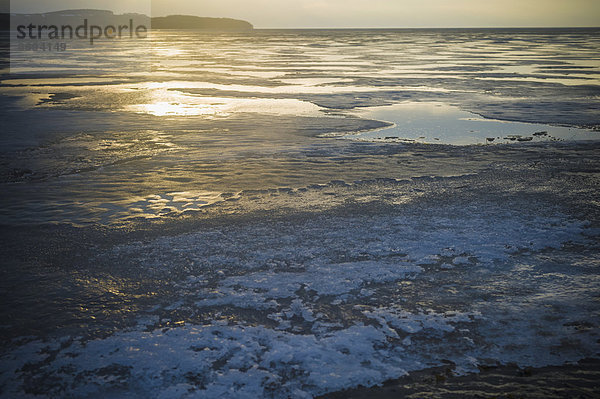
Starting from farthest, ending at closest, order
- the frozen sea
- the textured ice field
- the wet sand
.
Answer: the frozen sea
the textured ice field
the wet sand

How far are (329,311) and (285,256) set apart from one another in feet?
3.66

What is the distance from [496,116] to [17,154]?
10972 millimetres

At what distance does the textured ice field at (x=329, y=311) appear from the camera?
10.3ft

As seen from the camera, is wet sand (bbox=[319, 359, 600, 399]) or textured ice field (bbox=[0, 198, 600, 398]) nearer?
wet sand (bbox=[319, 359, 600, 399])

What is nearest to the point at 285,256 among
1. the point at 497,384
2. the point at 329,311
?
the point at 329,311

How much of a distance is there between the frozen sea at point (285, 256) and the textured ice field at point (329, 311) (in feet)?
0.06

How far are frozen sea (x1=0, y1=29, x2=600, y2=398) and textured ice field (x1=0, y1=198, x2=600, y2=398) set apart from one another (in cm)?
2

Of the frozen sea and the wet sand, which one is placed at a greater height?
the frozen sea

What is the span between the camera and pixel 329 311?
3.85m

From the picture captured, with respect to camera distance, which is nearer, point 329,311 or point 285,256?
point 329,311

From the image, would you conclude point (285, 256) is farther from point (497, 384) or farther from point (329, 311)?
point (497, 384)

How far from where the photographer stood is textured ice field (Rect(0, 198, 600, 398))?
10.3 feet

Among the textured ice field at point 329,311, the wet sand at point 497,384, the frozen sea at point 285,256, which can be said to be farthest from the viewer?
the frozen sea at point 285,256

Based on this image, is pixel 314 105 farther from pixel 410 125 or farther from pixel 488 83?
pixel 488 83
